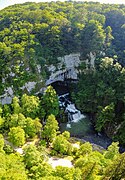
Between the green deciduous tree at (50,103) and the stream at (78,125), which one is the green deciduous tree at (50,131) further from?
the stream at (78,125)

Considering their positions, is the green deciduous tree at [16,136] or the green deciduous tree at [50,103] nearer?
the green deciduous tree at [16,136]

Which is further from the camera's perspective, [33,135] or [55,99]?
[55,99]

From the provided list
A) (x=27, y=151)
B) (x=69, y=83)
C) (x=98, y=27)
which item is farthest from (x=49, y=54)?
(x=27, y=151)

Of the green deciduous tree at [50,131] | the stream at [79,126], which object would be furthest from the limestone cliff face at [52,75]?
the green deciduous tree at [50,131]

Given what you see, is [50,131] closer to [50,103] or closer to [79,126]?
[50,103]

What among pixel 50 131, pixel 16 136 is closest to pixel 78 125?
pixel 50 131

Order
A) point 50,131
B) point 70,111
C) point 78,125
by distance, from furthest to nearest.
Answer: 1. point 70,111
2. point 78,125
3. point 50,131

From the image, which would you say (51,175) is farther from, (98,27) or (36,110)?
(98,27)

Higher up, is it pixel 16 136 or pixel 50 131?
pixel 16 136
